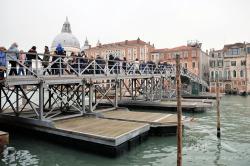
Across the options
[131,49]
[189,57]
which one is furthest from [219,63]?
[131,49]

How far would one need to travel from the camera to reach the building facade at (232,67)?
6231 centimetres

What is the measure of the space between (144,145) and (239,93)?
169 ft

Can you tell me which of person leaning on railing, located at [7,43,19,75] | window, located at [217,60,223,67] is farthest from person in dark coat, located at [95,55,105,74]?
window, located at [217,60,223,67]

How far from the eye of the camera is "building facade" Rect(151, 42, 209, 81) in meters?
65.2

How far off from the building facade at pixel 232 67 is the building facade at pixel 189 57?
347 centimetres

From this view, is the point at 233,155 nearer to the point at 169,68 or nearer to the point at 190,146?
the point at 190,146

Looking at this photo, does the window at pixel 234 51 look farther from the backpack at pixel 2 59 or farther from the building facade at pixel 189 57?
the backpack at pixel 2 59

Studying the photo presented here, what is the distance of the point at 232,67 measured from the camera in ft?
213

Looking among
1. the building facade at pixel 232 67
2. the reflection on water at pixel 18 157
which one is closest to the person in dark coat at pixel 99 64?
the reflection on water at pixel 18 157

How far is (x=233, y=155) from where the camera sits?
459 inches

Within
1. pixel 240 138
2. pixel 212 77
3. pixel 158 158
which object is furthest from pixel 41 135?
pixel 212 77

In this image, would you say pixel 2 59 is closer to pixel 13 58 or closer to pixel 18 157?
pixel 13 58

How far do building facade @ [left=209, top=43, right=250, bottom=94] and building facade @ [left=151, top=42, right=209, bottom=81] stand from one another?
3466 millimetres

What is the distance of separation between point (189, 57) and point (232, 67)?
1063 centimetres
